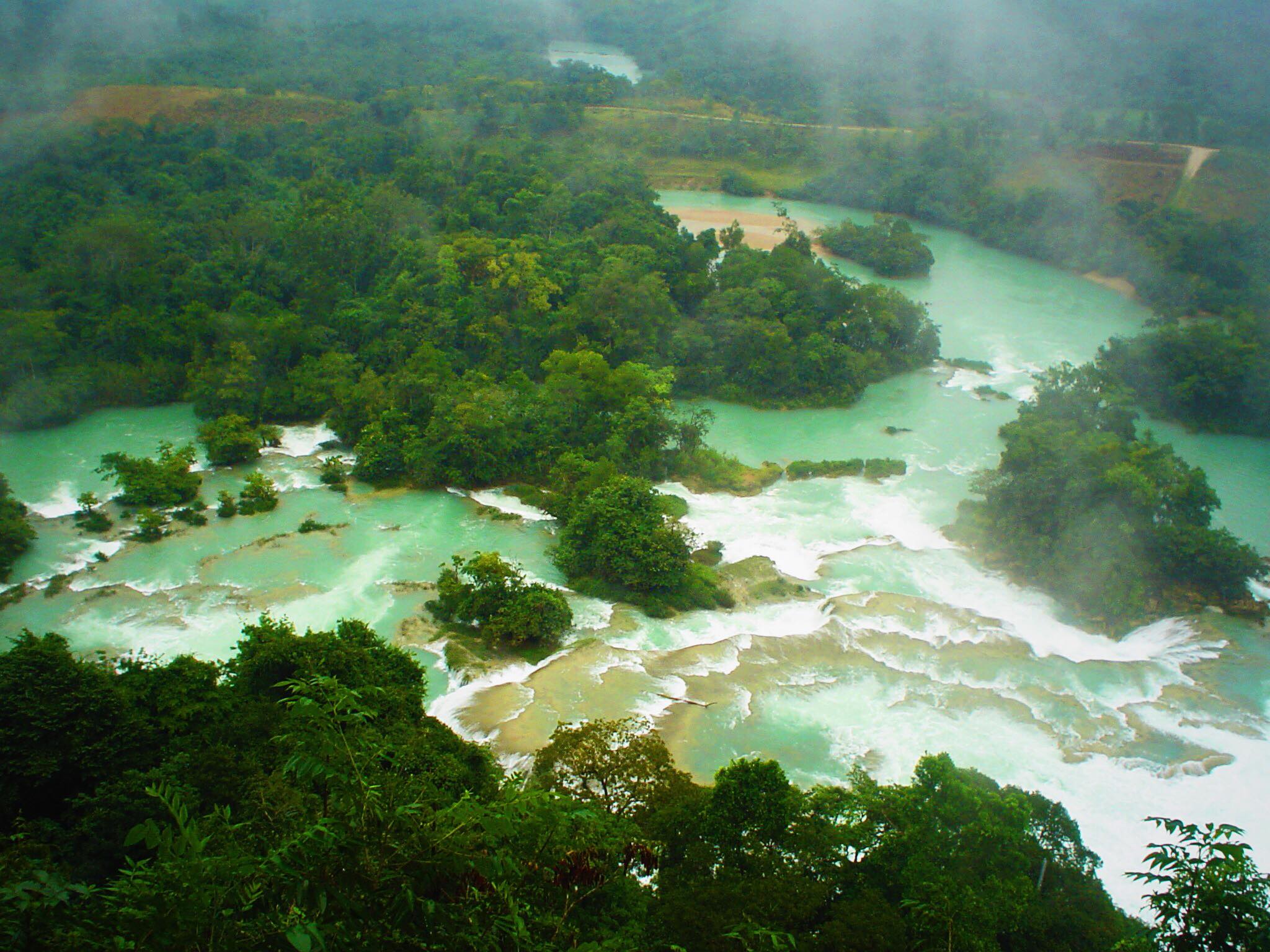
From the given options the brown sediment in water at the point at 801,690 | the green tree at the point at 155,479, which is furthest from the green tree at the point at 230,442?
the brown sediment in water at the point at 801,690

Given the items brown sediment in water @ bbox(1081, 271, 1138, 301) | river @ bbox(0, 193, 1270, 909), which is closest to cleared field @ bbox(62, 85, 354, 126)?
river @ bbox(0, 193, 1270, 909)

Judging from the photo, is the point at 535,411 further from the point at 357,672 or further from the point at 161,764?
the point at 161,764

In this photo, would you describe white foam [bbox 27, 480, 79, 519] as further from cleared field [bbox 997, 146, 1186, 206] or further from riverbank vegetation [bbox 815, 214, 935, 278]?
cleared field [bbox 997, 146, 1186, 206]

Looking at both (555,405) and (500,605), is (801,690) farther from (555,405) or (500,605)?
(555,405)

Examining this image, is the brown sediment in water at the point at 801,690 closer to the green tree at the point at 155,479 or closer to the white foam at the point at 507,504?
the white foam at the point at 507,504

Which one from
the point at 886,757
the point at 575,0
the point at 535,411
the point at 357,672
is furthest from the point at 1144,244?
the point at 575,0

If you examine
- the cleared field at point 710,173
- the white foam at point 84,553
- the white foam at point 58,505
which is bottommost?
the white foam at point 58,505

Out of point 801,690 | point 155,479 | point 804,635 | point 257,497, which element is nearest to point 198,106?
point 155,479
